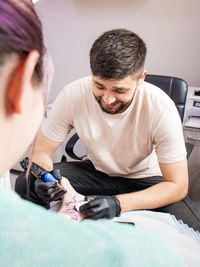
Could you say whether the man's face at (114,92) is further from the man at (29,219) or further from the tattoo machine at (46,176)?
the man at (29,219)

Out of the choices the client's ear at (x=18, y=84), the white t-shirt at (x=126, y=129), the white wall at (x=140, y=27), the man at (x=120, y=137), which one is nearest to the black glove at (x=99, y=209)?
the man at (x=120, y=137)

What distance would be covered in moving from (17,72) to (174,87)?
1228 mm

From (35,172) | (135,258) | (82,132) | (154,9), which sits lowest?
(35,172)

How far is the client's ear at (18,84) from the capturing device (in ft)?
1.03

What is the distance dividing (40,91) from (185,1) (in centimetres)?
196

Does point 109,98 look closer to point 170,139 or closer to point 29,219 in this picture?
point 170,139

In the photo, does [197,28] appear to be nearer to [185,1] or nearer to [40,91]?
[185,1]

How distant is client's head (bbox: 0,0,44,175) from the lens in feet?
0.98

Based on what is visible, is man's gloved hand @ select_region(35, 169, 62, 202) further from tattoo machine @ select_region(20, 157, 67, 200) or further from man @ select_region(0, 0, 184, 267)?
man @ select_region(0, 0, 184, 267)

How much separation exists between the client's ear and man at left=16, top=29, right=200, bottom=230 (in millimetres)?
723

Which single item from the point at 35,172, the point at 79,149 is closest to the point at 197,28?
the point at 79,149

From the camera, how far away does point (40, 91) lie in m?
0.39

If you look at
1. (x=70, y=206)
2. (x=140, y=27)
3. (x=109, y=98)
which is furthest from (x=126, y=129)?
(x=140, y=27)

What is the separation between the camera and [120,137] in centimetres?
125
